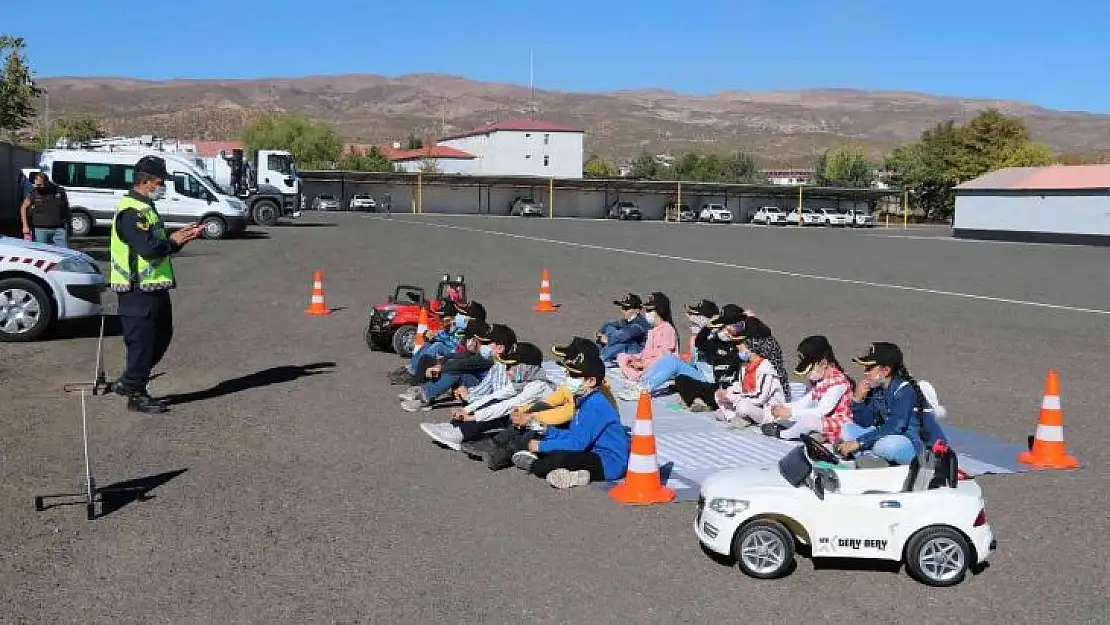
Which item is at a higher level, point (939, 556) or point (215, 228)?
point (215, 228)

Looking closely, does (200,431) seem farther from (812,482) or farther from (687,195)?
(687,195)

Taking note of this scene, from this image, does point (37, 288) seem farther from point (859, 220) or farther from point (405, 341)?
point (859, 220)

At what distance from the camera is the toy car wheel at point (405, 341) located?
1262 centimetres

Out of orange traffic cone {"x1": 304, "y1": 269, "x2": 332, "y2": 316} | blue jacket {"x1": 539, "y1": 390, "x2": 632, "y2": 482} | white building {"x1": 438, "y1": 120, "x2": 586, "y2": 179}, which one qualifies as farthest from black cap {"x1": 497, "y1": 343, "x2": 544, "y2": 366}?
white building {"x1": 438, "y1": 120, "x2": 586, "y2": 179}

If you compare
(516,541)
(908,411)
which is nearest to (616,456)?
(516,541)

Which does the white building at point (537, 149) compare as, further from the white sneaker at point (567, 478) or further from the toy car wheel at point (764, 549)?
the toy car wheel at point (764, 549)

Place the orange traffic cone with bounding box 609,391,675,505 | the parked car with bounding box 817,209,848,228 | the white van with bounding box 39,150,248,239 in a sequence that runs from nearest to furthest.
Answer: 1. the orange traffic cone with bounding box 609,391,675,505
2. the white van with bounding box 39,150,248,239
3. the parked car with bounding box 817,209,848,228

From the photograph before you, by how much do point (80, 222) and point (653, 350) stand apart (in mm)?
26428

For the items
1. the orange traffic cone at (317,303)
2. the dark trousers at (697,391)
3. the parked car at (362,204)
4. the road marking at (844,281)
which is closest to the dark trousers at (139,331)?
the dark trousers at (697,391)

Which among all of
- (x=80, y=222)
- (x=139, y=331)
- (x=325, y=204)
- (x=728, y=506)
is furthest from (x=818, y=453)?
(x=325, y=204)

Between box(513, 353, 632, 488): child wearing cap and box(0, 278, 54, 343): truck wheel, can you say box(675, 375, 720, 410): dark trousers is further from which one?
box(0, 278, 54, 343): truck wheel

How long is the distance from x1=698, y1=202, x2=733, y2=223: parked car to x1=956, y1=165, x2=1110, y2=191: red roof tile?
2225 cm

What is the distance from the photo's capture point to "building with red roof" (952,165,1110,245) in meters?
52.2

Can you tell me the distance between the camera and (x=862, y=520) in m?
5.65
